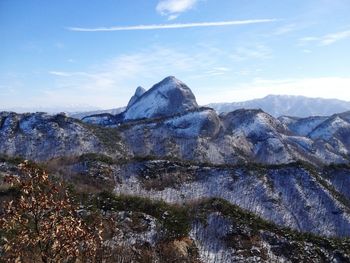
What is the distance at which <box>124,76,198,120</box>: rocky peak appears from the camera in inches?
6240

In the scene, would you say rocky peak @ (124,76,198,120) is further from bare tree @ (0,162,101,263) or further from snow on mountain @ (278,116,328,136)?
bare tree @ (0,162,101,263)

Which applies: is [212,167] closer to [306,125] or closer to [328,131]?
[328,131]

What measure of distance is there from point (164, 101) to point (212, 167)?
9324 centimetres

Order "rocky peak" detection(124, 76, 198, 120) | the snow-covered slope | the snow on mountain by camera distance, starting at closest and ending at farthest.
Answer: the snow-covered slope → "rocky peak" detection(124, 76, 198, 120) → the snow on mountain

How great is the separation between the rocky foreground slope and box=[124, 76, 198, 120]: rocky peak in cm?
2667

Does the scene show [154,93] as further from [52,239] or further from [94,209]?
[52,239]

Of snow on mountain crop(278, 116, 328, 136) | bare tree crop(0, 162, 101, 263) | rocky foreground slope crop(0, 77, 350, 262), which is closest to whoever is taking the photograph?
bare tree crop(0, 162, 101, 263)

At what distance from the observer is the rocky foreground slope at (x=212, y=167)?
45.4m

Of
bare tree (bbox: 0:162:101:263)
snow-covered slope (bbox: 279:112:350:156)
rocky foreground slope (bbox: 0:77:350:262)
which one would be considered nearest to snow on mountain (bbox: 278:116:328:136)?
snow-covered slope (bbox: 279:112:350:156)

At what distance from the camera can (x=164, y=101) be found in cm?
16250

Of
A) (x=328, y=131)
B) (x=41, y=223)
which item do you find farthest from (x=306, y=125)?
(x=41, y=223)

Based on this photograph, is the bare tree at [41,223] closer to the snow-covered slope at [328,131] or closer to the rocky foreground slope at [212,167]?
the rocky foreground slope at [212,167]

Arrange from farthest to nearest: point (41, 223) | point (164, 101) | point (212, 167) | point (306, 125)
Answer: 1. point (306, 125)
2. point (164, 101)
3. point (212, 167)
4. point (41, 223)

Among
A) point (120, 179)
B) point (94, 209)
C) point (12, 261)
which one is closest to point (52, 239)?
point (12, 261)
